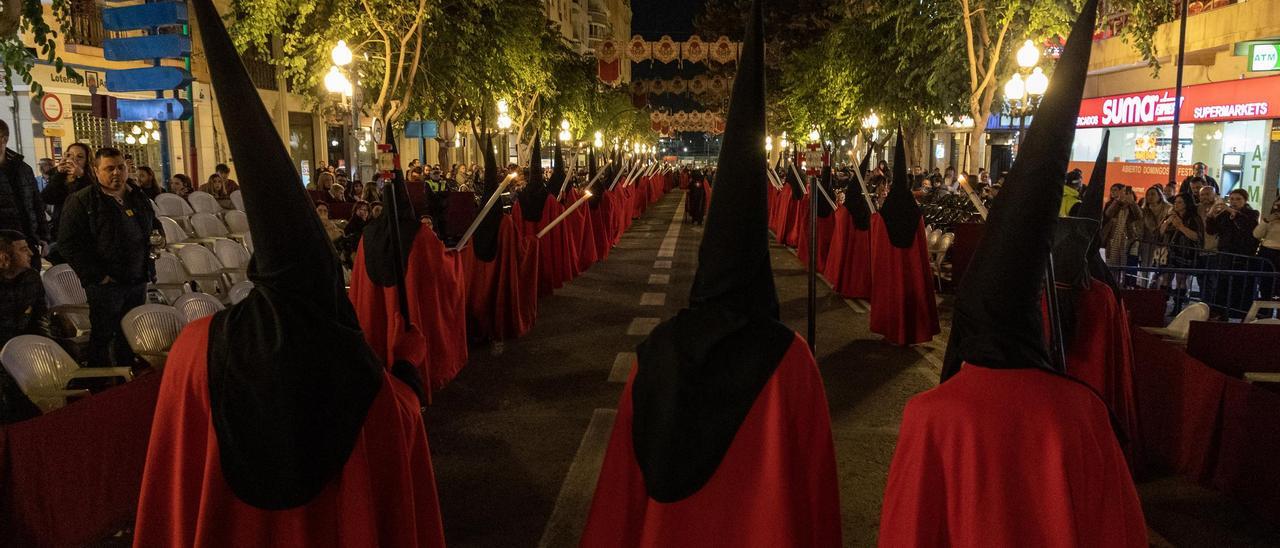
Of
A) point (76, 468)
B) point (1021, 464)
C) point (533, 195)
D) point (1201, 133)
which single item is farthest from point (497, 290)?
point (1201, 133)

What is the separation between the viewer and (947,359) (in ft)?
9.46

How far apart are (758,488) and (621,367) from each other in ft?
19.1

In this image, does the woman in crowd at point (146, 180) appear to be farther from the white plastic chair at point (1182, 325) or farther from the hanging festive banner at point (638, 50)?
the hanging festive banner at point (638, 50)

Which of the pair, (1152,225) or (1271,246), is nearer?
(1271,246)

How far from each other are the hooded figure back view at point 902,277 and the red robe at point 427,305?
459 centimetres

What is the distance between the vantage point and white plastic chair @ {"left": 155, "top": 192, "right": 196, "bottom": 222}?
13.1 meters

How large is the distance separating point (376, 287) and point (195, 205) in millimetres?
8765

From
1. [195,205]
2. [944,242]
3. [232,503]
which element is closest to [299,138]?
[195,205]

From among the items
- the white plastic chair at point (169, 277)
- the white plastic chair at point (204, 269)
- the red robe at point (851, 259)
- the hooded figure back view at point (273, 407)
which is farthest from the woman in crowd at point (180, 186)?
the hooded figure back view at point (273, 407)

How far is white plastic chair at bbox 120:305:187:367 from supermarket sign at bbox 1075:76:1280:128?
15387 mm

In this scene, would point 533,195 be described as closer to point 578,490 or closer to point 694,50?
point 578,490

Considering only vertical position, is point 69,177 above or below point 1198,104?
below

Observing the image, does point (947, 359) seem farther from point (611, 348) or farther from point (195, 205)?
point (195, 205)

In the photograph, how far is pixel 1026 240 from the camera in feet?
8.14
